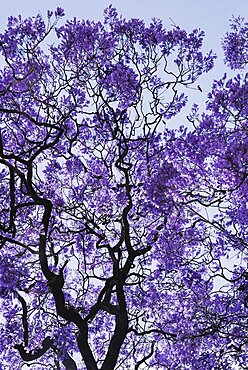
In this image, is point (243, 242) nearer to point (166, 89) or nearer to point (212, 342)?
point (212, 342)

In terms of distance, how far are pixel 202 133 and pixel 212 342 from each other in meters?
3.25

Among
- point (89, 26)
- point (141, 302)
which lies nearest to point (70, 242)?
point (141, 302)

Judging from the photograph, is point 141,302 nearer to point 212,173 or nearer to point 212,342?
point 212,342

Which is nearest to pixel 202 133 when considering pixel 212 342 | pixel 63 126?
pixel 63 126

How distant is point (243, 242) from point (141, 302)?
13.3ft

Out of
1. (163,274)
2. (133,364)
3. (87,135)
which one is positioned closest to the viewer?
(163,274)

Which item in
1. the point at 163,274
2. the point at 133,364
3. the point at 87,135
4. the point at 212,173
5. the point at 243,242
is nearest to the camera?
the point at 243,242

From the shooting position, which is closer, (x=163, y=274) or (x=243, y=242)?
(x=243, y=242)

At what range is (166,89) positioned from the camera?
37.9ft

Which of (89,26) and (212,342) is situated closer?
(212,342)

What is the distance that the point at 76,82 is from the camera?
37.2ft

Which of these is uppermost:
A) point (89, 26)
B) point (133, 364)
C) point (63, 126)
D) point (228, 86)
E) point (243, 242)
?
point (89, 26)

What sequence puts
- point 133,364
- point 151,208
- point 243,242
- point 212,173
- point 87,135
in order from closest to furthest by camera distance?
1. point 243,242
2. point 212,173
3. point 151,208
4. point 87,135
5. point 133,364

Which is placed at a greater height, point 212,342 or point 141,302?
point 141,302
